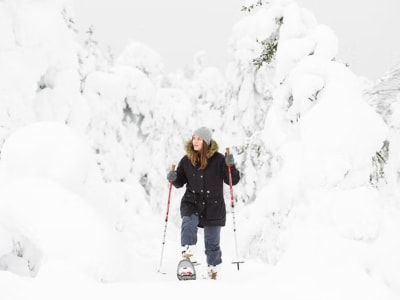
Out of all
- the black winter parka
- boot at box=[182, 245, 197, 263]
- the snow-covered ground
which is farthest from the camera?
the black winter parka

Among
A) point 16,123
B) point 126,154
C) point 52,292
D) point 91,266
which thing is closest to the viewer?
point 52,292

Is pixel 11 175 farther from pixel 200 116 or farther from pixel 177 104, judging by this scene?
pixel 200 116

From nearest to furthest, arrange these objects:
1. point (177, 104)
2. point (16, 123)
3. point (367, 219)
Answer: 1. point (367, 219)
2. point (16, 123)
3. point (177, 104)

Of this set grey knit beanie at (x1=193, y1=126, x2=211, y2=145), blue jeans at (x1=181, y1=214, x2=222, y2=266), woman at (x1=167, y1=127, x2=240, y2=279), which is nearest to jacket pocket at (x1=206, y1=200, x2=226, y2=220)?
woman at (x1=167, y1=127, x2=240, y2=279)

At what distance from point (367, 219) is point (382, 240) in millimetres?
243

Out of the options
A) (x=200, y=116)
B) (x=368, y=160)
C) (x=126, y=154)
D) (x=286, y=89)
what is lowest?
(x=368, y=160)

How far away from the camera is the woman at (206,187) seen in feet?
18.8

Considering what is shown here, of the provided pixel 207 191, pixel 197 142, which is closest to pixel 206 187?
pixel 207 191

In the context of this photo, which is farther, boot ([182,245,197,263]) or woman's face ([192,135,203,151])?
woman's face ([192,135,203,151])

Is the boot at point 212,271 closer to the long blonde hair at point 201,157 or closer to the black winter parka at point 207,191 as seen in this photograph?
the black winter parka at point 207,191

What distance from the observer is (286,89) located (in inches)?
261

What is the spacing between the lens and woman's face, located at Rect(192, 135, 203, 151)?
5680 mm

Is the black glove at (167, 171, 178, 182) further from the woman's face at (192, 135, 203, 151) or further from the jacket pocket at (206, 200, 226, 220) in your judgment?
the jacket pocket at (206, 200, 226, 220)

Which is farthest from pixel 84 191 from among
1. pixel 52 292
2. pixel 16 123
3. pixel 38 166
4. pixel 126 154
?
pixel 126 154
